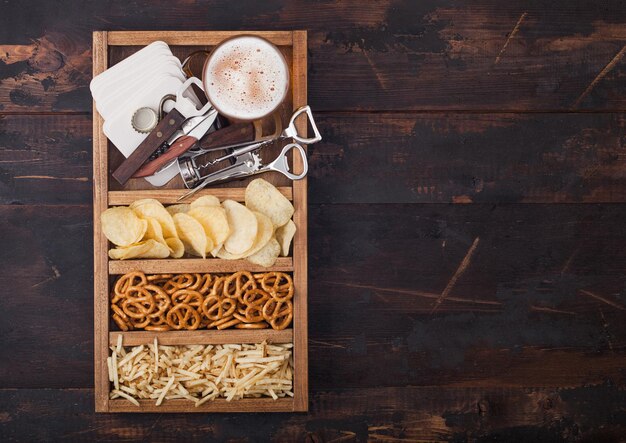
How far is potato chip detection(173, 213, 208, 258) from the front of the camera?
204 centimetres

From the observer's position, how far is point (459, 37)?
2.38 meters

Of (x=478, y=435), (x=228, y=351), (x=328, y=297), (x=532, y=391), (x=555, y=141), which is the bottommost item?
(x=478, y=435)

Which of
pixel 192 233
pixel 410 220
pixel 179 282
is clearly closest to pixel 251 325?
pixel 179 282

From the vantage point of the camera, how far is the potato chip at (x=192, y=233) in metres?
2.04

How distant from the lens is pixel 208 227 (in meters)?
2.06

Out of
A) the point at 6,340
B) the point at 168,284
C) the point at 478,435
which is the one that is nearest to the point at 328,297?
the point at 168,284

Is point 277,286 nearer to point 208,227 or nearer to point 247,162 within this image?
point 208,227

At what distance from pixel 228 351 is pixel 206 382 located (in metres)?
0.14

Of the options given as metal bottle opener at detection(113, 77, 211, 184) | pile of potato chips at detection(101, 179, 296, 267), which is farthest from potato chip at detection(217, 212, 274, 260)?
metal bottle opener at detection(113, 77, 211, 184)

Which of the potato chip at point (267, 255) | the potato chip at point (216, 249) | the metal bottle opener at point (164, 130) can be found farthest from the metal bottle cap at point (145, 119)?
the potato chip at point (267, 255)

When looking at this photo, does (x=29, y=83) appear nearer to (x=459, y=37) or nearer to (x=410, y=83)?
(x=410, y=83)

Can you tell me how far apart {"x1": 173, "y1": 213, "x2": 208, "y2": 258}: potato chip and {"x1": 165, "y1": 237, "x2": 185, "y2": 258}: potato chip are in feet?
0.08

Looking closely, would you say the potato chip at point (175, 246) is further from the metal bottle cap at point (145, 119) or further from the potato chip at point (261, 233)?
the metal bottle cap at point (145, 119)

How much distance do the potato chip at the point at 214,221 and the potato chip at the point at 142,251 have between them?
16 centimetres
